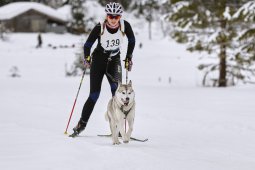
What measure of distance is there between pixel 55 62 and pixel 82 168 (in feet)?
121

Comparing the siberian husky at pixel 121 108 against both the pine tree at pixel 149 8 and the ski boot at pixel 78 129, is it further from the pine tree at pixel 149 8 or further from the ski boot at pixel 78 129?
the pine tree at pixel 149 8

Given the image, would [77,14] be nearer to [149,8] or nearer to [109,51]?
[149,8]

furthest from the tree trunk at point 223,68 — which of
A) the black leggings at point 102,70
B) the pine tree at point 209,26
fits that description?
the black leggings at point 102,70

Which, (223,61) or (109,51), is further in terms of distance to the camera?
(223,61)

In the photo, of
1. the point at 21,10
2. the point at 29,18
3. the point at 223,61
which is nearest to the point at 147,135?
the point at 223,61

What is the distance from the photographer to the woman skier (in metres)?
6.79

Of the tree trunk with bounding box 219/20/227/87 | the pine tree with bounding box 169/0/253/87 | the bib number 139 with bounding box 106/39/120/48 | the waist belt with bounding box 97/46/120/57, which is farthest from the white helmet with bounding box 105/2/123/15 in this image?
the tree trunk with bounding box 219/20/227/87

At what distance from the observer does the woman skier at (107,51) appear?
22.3ft

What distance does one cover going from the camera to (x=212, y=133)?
353 inches

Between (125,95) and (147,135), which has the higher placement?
(125,95)

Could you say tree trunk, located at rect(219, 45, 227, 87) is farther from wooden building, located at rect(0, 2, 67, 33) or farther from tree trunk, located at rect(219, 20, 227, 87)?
wooden building, located at rect(0, 2, 67, 33)

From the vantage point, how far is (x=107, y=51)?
7020mm

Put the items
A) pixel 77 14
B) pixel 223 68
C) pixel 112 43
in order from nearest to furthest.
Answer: pixel 112 43 < pixel 223 68 < pixel 77 14

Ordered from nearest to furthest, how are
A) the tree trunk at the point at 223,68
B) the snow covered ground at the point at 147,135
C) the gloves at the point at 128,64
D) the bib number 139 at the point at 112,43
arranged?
the snow covered ground at the point at 147,135 < the bib number 139 at the point at 112,43 < the gloves at the point at 128,64 < the tree trunk at the point at 223,68
